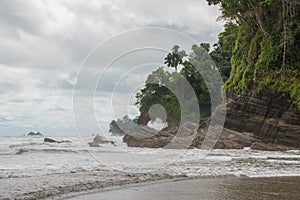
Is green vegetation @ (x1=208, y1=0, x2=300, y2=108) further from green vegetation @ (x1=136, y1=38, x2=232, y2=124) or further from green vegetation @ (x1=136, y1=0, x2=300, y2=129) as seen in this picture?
green vegetation @ (x1=136, y1=38, x2=232, y2=124)

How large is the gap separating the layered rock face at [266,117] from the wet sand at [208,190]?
633 inches

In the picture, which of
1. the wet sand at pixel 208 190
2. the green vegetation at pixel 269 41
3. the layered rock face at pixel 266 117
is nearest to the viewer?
the wet sand at pixel 208 190

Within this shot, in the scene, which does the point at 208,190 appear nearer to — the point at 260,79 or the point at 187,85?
the point at 260,79

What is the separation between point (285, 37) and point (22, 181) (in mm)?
13927

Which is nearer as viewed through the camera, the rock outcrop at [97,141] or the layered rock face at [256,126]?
the rock outcrop at [97,141]

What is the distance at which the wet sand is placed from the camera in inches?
241

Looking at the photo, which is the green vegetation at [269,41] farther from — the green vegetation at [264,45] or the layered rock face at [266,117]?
the layered rock face at [266,117]

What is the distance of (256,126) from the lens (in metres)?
25.8

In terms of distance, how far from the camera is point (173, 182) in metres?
7.88

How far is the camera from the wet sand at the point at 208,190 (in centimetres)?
612

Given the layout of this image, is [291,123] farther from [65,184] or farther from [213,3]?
[65,184]

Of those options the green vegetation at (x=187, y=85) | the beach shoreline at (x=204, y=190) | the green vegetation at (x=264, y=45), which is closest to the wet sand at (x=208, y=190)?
the beach shoreline at (x=204, y=190)

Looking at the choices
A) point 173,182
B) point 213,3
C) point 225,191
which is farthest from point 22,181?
point 213,3

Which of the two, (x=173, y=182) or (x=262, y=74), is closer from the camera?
(x=173, y=182)
